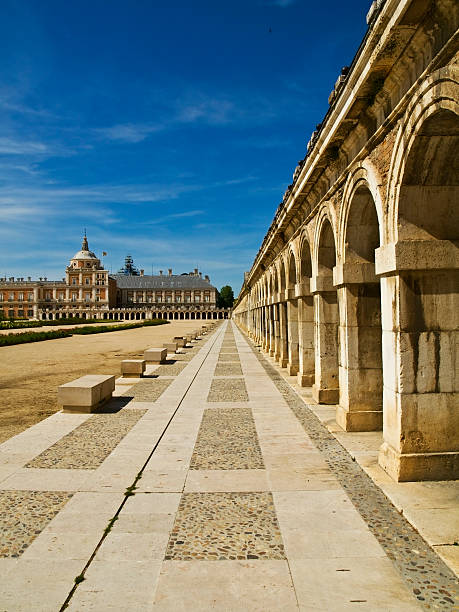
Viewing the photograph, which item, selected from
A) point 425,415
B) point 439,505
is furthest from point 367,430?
point 439,505

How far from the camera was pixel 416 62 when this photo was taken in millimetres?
4734

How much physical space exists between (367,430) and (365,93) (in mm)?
4956

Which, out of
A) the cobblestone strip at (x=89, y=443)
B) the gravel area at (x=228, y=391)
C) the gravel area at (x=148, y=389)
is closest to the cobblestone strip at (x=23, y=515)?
the cobblestone strip at (x=89, y=443)

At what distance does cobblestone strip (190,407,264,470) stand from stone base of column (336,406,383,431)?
4.96 feet

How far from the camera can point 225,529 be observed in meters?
4.16

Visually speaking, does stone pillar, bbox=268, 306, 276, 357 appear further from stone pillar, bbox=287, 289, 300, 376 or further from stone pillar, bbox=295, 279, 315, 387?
stone pillar, bbox=295, 279, 315, 387

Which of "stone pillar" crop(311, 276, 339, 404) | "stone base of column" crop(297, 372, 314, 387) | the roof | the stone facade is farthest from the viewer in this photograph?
the roof

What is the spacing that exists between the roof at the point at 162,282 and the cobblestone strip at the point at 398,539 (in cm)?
13840

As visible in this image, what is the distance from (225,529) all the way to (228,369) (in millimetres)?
11348

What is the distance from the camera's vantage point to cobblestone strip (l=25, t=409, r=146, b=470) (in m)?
6.00

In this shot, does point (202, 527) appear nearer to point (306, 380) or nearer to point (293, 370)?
point (306, 380)

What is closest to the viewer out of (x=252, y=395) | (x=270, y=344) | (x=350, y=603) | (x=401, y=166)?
(x=350, y=603)

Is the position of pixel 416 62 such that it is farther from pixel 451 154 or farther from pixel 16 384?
pixel 16 384

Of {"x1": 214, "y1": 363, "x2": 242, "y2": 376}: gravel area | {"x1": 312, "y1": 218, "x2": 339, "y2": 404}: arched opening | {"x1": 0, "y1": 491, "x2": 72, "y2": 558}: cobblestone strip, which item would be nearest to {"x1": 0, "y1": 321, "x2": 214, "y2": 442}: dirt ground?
{"x1": 0, "y1": 491, "x2": 72, "y2": 558}: cobblestone strip
